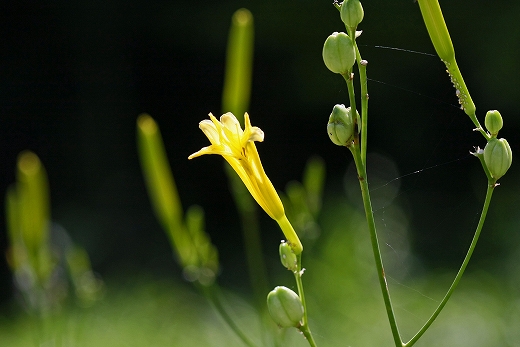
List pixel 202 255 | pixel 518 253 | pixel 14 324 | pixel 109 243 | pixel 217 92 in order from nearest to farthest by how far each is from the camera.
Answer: pixel 202 255
pixel 518 253
pixel 14 324
pixel 109 243
pixel 217 92

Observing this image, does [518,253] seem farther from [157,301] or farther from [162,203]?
[162,203]

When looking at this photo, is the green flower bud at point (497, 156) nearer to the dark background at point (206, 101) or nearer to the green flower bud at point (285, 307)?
the green flower bud at point (285, 307)

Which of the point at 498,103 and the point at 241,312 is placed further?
the point at 498,103

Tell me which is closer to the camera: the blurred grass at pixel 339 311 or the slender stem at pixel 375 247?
the slender stem at pixel 375 247

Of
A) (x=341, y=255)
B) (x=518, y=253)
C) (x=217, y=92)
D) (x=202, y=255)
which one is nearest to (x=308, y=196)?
(x=202, y=255)

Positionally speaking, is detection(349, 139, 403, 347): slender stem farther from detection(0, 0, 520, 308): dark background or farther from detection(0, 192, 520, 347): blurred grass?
detection(0, 0, 520, 308): dark background

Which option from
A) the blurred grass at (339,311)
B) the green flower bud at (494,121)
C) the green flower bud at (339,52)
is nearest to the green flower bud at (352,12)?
the green flower bud at (339,52)
